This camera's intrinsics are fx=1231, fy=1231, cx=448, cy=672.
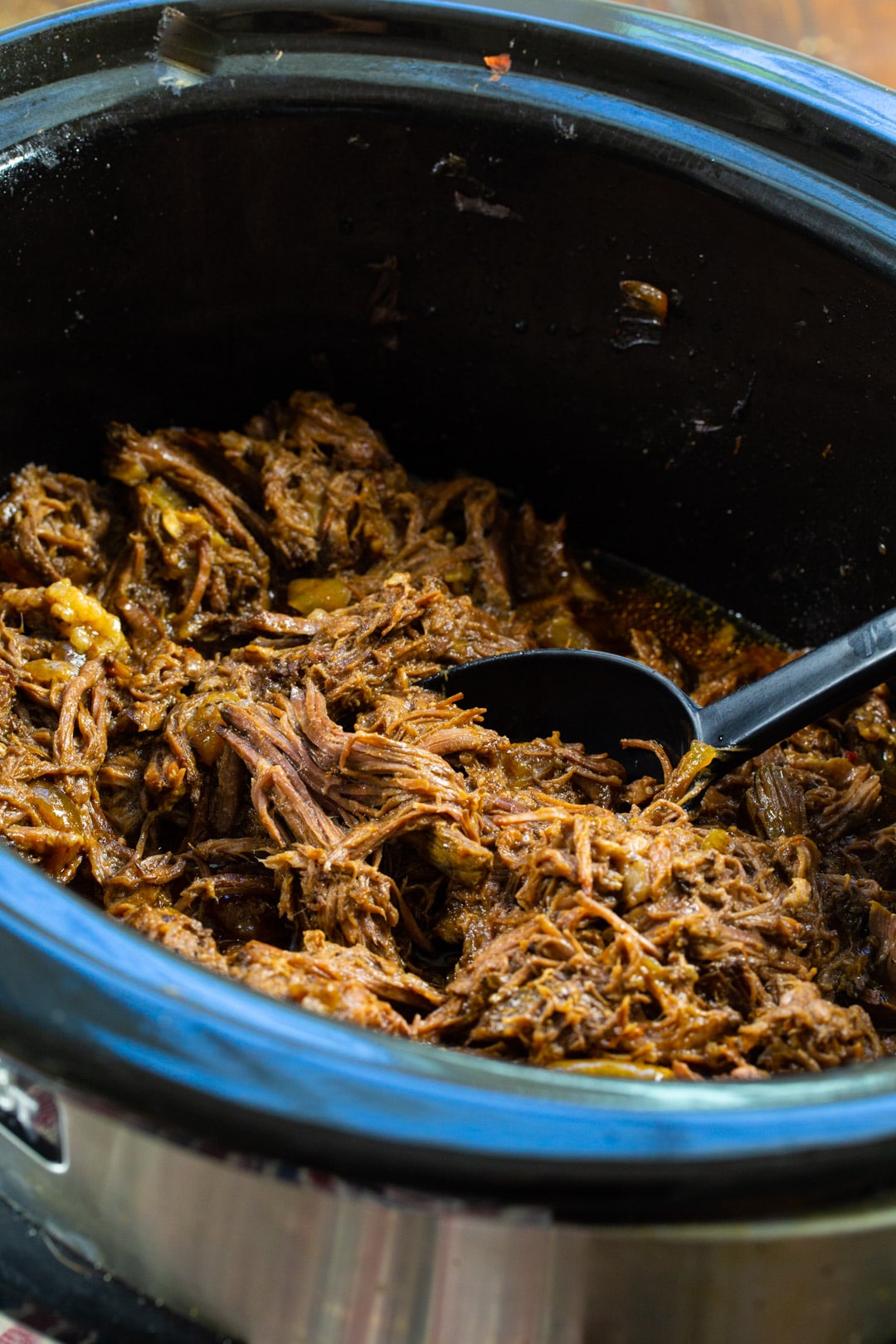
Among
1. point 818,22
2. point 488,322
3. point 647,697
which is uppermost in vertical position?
point 818,22

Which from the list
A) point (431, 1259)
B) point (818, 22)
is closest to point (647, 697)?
point (431, 1259)

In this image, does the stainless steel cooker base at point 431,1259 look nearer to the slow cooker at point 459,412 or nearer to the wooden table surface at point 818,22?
the slow cooker at point 459,412

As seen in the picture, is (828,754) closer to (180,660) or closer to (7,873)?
(180,660)

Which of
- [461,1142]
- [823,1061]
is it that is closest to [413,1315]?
[461,1142]

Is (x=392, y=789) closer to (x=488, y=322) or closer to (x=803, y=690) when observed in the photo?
(x=803, y=690)

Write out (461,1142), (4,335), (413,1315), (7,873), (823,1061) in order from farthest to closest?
(4,335)
(823,1061)
(413,1315)
(7,873)
(461,1142)

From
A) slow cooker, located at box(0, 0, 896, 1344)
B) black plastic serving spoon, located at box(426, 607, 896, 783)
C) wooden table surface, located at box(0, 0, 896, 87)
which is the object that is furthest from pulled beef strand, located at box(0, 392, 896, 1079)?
wooden table surface, located at box(0, 0, 896, 87)
